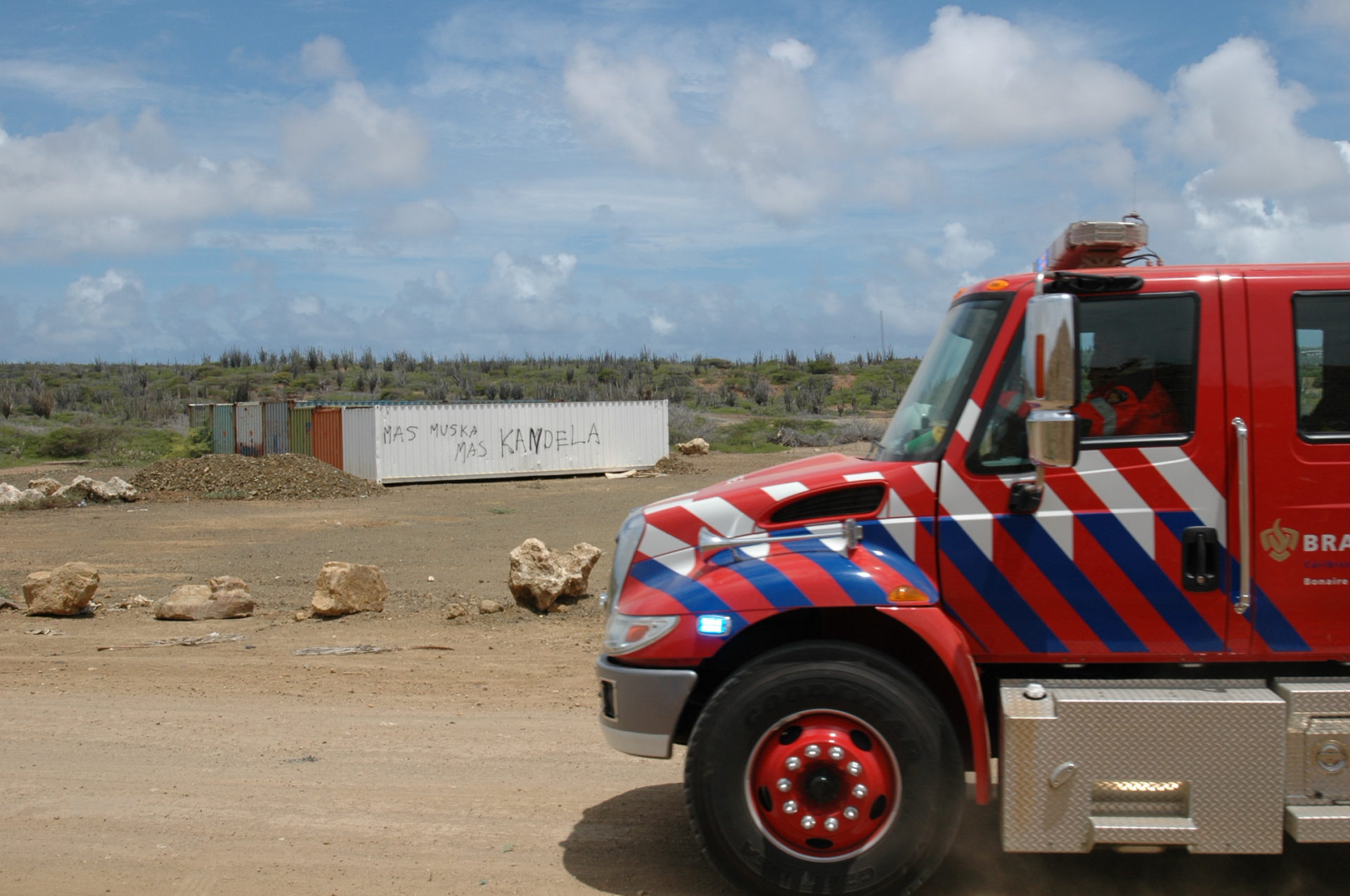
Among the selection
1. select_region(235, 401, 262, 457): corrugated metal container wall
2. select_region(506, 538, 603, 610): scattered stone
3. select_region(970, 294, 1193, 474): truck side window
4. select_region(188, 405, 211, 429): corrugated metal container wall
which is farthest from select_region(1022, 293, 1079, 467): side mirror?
select_region(188, 405, 211, 429): corrugated metal container wall

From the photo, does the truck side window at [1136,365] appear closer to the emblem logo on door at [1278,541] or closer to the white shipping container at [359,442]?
the emblem logo on door at [1278,541]

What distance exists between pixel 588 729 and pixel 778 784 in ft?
10.9

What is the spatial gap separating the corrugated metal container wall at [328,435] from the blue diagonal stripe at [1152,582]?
105ft

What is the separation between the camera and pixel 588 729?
24.1 feet

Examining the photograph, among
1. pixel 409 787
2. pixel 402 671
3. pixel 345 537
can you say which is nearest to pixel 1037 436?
pixel 409 787

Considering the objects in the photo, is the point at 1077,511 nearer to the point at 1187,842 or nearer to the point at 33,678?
the point at 1187,842

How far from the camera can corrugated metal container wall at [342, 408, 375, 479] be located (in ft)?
107

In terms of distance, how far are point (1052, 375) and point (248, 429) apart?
37.8 meters

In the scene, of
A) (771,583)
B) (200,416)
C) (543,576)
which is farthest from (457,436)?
(771,583)

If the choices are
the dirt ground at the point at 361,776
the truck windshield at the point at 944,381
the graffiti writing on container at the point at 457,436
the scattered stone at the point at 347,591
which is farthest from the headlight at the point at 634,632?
the graffiti writing on container at the point at 457,436

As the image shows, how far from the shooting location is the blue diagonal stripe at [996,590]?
438 cm

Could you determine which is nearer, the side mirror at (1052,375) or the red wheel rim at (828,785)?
the side mirror at (1052,375)

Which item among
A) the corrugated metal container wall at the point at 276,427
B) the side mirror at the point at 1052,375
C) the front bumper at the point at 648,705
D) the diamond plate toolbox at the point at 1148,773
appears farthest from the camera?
the corrugated metal container wall at the point at 276,427

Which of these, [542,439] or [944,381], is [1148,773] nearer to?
[944,381]
